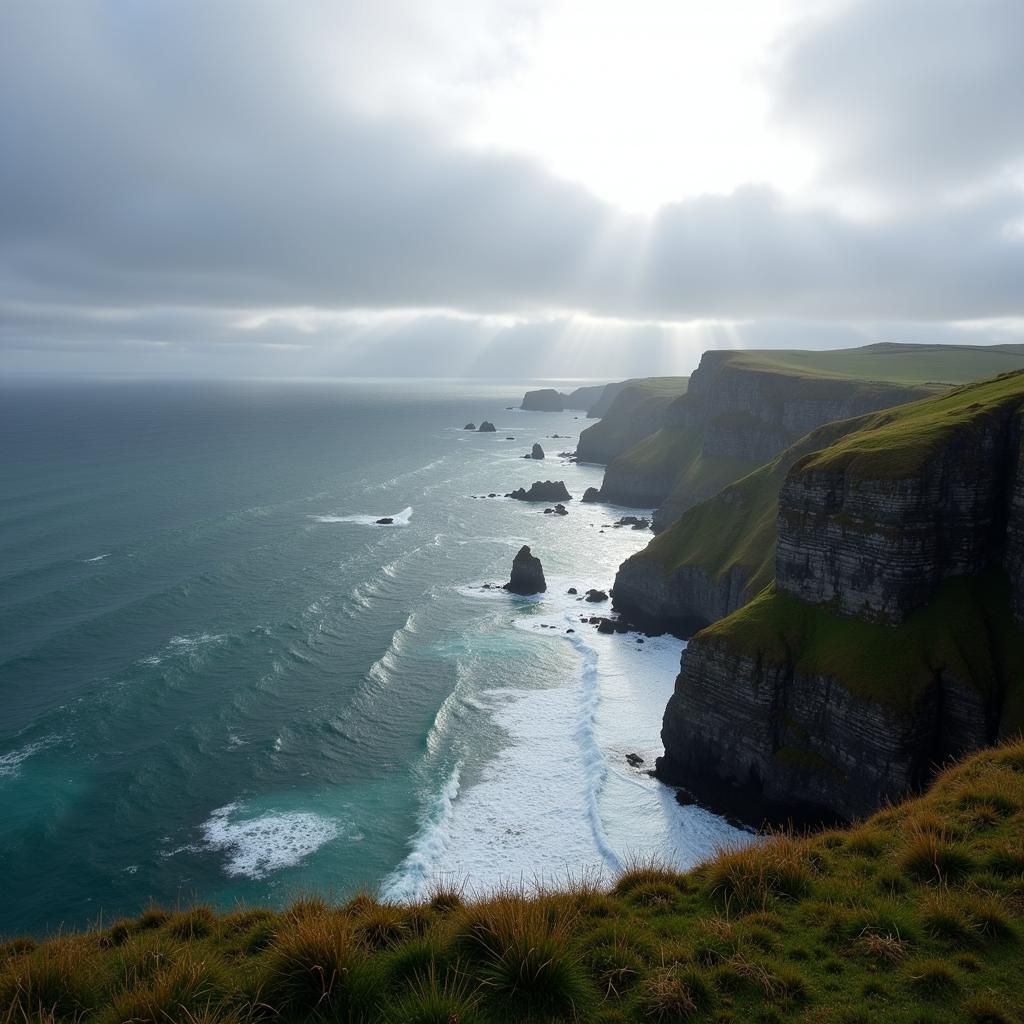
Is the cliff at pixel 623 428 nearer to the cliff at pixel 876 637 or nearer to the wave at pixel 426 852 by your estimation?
the cliff at pixel 876 637

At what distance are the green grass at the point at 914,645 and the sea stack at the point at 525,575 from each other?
36286mm

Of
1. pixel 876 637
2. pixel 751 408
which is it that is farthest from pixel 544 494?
pixel 876 637

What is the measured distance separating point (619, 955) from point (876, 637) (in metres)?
31.2

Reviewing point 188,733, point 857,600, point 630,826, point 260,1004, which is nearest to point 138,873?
point 188,733

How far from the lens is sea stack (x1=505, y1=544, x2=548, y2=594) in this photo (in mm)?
75250

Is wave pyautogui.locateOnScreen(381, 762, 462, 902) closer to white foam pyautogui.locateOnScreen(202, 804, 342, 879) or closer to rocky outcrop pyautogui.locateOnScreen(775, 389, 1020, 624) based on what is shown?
white foam pyautogui.locateOnScreen(202, 804, 342, 879)

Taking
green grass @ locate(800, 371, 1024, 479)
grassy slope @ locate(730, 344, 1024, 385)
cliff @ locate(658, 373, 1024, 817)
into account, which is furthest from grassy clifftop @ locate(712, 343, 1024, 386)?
cliff @ locate(658, 373, 1024, 817)

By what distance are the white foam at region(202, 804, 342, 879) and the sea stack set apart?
40127 mm

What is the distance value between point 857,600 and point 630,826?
17733 millimetres

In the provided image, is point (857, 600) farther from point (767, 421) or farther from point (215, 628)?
point (767, 421)

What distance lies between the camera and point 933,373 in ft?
394

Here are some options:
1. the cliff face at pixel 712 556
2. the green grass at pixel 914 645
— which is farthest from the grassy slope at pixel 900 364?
the green grass at pixel 914 645

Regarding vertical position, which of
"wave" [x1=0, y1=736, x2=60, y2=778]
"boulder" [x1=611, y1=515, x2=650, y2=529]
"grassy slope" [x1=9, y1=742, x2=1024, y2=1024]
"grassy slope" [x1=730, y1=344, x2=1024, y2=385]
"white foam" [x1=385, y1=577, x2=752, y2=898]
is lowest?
"white foam" [x1=385, y1=577, x2=752, y2=898]

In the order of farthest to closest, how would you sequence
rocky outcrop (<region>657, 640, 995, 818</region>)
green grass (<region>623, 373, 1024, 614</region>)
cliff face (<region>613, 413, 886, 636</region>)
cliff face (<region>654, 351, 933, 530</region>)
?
cliff face (<region>654, 351, 933, 530</region>)
cliff face (<region>613, 413, 886, 636</region>)
green grass (<region>623, 373, 1024, 614</region>)
rocky outcrop (<region>657, 640, 995, 818</region>)
